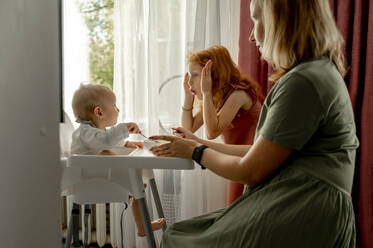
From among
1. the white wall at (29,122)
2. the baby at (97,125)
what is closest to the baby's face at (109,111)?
the baby at (97,125)

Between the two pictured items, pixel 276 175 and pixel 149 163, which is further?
pixel 149 163

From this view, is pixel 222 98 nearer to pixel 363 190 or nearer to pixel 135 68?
pixel 135 68

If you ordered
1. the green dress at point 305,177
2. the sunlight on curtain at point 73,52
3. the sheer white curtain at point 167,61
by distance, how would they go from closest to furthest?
the green dress at point 305,177 < the sheer white curtain at point 167,61 < the sunlight on curtain at point 73,52

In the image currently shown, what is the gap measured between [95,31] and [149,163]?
175 centimetres

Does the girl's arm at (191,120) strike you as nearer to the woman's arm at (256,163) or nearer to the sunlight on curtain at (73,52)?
the sunlight on curtain at (73,52)

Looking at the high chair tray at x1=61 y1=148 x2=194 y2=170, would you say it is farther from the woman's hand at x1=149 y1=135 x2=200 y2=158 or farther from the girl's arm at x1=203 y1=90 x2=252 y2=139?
the girl's arm at x1=203 y1=90 x2=252 y2=139

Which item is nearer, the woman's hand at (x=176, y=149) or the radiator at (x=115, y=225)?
the woman's hand at (x=176, y=149)

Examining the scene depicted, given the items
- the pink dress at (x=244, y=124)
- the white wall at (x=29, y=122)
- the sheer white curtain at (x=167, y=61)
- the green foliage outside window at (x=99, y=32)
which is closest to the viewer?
the white wall at (x=29, y=122)

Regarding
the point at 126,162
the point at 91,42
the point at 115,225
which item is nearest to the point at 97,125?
the point at 126,162

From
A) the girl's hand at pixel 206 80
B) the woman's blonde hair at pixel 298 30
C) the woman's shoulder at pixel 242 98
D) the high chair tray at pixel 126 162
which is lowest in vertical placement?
the high chair tray at pixel 126 162

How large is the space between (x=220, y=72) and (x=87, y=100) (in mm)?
642

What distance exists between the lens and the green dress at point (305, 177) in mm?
775

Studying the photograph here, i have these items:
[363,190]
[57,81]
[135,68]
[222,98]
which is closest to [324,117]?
[57,81]

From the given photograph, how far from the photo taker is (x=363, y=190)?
73.7 inches
